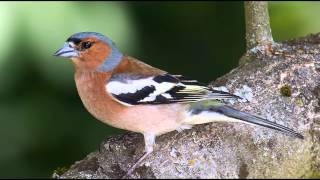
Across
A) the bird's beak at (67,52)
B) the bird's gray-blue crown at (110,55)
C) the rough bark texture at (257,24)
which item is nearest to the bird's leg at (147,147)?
the bird's gray-blue crown at (110,55)

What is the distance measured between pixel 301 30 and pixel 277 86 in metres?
2.83

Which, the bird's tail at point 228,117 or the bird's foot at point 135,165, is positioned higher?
the bird's tail at point 228,117

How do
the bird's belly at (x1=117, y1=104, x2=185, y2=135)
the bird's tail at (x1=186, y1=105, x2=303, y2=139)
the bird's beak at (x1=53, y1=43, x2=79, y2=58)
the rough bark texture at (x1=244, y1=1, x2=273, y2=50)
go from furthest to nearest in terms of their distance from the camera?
the rough bark texture at (x1=244, y1=1, x2=273, y2=50), the bird's beak at (x1=53, y1=43, x2=79, y2=58), the bird's belly at (x1=117, y1=104, x2=185, y2=135), the bird's tail at (x1=186, y1=105, x2=303, y2=139)

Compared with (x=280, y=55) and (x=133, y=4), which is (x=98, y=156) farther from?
(x=133, y=4)

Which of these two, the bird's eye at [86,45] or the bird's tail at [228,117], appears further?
the bird's eye at [86,45]

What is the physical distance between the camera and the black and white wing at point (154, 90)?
384cm

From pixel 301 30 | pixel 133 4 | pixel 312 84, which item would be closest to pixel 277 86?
pixel 312 84

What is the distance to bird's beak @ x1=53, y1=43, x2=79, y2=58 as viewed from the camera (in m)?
4.04

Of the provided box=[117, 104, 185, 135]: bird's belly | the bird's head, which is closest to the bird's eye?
the bird's head

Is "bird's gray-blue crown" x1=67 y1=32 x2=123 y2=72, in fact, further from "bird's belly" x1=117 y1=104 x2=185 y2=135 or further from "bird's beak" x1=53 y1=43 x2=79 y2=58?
"bird's belly" x1=117 y1=104 x2=185 y2=135

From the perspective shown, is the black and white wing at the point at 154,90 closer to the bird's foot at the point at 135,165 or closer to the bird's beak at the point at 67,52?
the bird's beak at the point at 67,52

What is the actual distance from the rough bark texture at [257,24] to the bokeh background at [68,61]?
1076 mm

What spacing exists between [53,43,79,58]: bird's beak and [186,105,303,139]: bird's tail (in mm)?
859

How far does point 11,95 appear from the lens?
521 cm
